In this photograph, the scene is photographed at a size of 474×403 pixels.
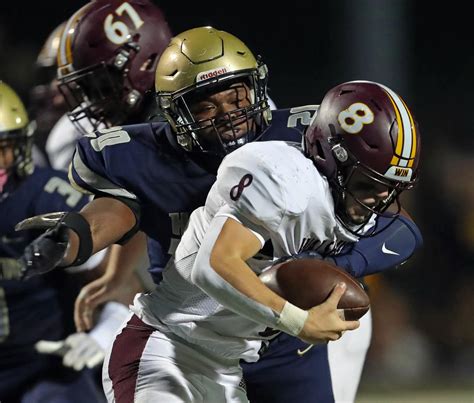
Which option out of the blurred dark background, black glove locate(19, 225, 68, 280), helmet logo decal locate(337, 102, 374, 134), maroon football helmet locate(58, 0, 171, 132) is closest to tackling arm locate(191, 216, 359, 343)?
helmet logo decal locate(337, 102, 374, 134)

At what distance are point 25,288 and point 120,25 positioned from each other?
2.86 ft

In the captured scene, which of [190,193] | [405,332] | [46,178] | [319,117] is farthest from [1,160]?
[405,332]

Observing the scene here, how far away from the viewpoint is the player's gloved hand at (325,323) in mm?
2346

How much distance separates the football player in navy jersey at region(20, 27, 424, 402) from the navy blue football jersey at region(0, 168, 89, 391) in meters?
0.46

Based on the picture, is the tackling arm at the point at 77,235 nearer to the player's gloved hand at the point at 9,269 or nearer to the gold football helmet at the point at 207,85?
the gold football helmet at the point at 207,85

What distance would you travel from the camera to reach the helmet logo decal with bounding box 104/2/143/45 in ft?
12.1

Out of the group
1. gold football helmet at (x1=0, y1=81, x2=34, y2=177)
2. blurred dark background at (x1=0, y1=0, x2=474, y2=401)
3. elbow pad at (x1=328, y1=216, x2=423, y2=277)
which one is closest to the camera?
elbow pad at (x1=328, y1=216, x2=423, y2=277)

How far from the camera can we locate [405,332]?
532cm

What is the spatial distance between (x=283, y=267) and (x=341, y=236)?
0.21 meters

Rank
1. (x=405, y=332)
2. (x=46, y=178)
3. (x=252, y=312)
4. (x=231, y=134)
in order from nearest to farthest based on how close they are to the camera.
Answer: (x=252, y=312), (x=231, y=134), (x=46, y=178), (x=405, y=332)

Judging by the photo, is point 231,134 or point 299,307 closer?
point 299,307

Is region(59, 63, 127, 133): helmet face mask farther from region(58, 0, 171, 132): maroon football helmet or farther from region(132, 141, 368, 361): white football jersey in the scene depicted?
region(132, 141, 368, 361): white football jersey

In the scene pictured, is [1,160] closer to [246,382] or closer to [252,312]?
[246,382]

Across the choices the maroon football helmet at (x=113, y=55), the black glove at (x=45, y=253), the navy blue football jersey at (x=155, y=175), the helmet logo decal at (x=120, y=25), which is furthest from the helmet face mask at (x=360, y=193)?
the helmet logo decal at (x=120, y=25)
